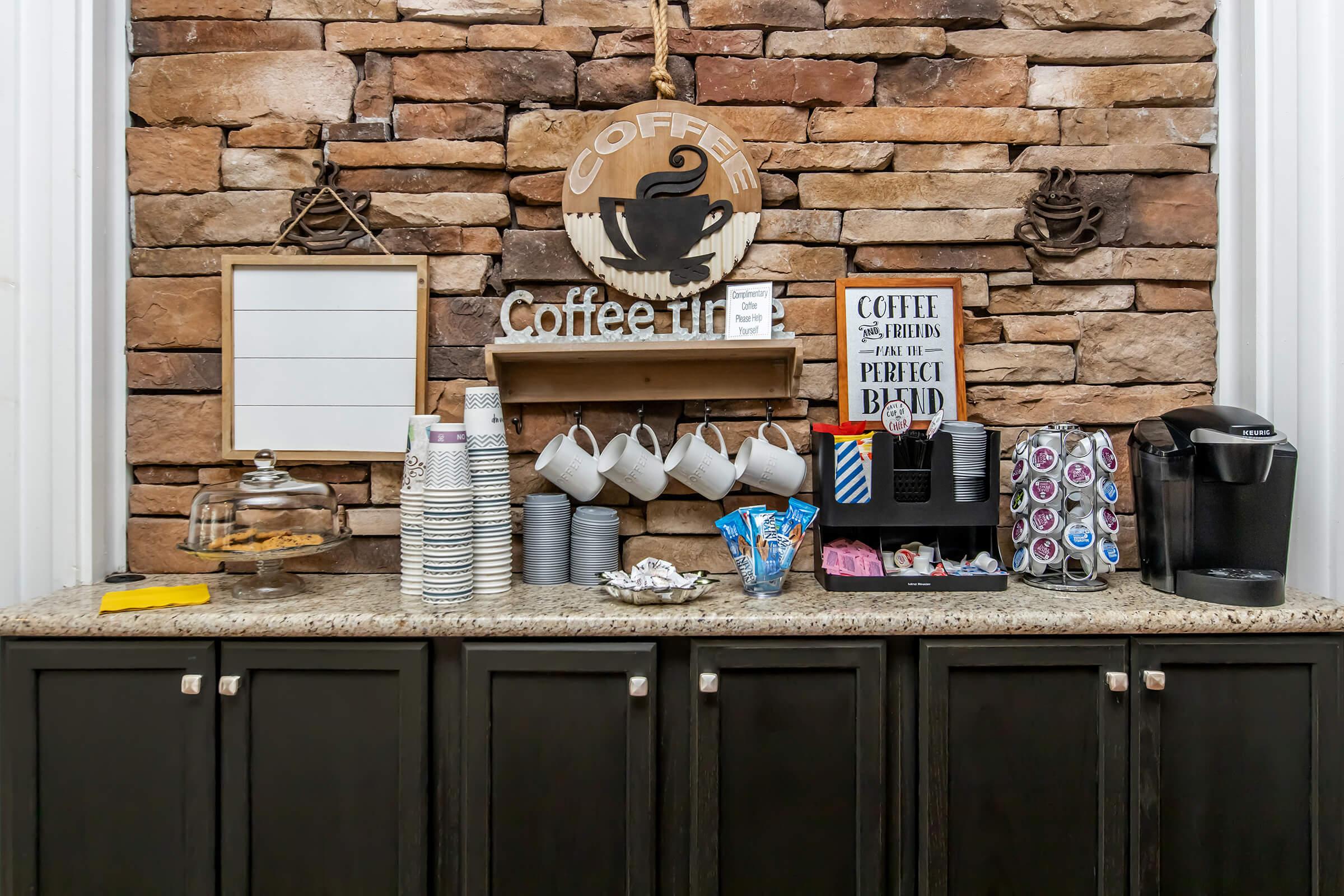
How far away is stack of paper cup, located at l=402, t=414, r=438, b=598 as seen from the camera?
1626 mm

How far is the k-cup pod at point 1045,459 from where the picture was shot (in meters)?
1.67

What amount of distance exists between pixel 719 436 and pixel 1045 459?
80cm

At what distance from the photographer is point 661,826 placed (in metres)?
1.49

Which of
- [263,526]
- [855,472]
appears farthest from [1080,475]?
[263,526]

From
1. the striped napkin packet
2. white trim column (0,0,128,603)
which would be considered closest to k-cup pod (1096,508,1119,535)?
the striped napkin packet

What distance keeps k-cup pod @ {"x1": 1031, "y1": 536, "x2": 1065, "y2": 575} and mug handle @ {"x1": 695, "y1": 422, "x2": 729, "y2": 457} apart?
78 cm

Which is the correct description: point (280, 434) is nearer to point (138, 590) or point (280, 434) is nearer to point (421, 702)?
point (138, 590)

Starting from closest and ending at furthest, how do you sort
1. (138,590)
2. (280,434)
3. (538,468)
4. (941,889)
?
(941,889) < (138,590) < (538,468) < (280,434)

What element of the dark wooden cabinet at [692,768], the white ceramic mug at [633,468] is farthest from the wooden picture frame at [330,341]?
the dark wooden cabinet at [692,768]

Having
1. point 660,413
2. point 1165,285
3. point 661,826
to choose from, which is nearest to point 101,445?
point 660,413

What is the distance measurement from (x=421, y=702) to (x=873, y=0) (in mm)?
2118

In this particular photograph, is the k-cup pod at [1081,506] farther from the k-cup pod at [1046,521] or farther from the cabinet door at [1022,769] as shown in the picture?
the cabinet door at [1022,769]

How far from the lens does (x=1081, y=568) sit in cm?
181

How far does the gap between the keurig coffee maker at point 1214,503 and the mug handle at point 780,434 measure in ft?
2.75
